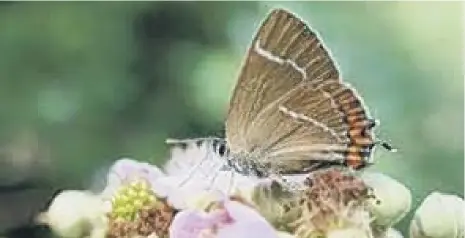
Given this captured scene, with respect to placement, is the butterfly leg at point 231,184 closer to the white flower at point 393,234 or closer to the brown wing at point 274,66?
the brown wing at point 274,66

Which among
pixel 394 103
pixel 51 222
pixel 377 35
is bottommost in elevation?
pixel 51 222

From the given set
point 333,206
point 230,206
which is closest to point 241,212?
point 230,206

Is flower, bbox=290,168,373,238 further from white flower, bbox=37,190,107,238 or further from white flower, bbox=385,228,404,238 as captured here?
white flower, bbox=37,190,107,238

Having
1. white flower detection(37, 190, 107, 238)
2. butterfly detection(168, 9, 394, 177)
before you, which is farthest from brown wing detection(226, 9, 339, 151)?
white flower detection(37, 190, 107, 238)

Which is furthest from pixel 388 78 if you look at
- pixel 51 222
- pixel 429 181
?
pixel 51 222

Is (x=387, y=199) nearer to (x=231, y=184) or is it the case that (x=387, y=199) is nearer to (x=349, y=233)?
(x=349, y=233)

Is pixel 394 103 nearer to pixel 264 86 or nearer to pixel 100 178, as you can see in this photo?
pixel 264 86
